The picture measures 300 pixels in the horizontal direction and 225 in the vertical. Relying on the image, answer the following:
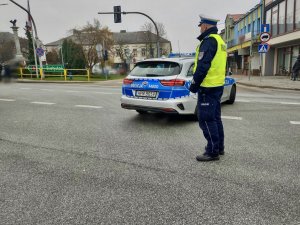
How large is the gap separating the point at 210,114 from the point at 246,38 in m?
29.1

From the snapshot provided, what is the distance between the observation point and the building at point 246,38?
1188 inches

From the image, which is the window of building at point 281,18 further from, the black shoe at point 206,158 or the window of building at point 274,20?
the black shoe at point 206,158

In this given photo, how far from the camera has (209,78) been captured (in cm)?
402

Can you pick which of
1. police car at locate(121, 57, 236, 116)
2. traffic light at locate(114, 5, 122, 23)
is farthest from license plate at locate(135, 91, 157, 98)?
traffic light at locate(114, 5, 122, 23)

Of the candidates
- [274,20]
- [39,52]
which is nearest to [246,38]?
[274,20]

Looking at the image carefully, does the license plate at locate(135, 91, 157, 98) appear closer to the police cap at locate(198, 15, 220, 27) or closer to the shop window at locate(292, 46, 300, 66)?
the police cap at locate(198, 15, 220, 27)

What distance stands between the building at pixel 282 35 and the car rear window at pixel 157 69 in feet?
58.0

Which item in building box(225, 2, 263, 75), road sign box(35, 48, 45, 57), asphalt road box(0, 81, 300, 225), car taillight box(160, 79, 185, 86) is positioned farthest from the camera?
building box(225, 2, 263, 75)

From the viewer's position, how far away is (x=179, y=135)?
18.4 ft

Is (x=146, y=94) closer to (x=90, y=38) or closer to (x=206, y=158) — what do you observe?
(x=206, y=158)

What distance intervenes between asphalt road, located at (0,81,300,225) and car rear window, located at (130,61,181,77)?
1.20 metres

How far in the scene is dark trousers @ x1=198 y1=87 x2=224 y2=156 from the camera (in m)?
4.03

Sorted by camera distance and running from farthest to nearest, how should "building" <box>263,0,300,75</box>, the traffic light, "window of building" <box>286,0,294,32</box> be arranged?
"window of building" <box>286,0,294,32</box> → "building" <box>263,0,300,75</box> → the traffic light

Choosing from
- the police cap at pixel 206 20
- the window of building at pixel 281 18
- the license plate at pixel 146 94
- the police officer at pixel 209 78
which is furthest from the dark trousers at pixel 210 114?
the window of building at pixel 281 18
